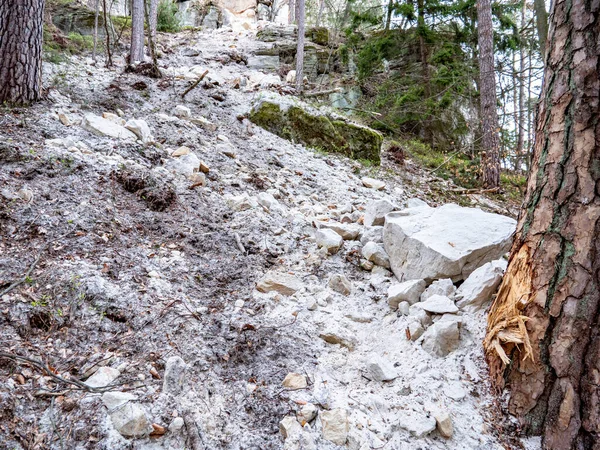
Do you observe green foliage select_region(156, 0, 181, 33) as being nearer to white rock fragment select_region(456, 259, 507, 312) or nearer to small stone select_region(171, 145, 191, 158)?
small stone select_region(171, 145, 191, 158)

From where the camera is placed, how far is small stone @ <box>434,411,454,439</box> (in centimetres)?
173

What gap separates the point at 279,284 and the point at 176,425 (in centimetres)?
131

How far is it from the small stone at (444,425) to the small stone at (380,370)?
0.34 metres

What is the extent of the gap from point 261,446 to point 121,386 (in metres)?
0.71

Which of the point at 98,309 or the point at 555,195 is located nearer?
the point at 555,195

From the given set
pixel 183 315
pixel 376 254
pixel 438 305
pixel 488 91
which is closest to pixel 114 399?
pixel 183 315

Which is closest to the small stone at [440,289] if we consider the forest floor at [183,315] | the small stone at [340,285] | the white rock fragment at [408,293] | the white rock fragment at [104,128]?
the white rock fragment at [408,293]

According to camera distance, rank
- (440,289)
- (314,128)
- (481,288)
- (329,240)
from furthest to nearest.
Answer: (314,128) < (329,240) < (440,289) < (481,288)

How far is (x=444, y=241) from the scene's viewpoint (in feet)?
8.98

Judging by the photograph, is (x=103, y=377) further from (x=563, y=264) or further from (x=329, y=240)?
(x=563, y=264)

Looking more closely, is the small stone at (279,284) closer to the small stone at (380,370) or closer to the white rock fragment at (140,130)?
the small stone at (380,370)

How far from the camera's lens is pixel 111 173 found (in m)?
3.46

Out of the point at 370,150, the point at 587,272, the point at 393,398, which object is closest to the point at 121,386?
the point at 393,398

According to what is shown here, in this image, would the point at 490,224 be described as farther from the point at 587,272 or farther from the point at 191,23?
the point at 191,23
